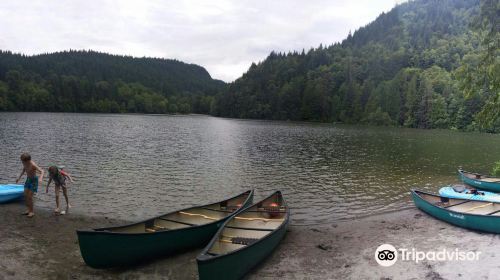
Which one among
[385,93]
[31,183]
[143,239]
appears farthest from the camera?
[385,93]

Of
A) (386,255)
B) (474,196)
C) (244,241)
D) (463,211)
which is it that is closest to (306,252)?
(386,255)

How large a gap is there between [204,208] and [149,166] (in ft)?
63.4

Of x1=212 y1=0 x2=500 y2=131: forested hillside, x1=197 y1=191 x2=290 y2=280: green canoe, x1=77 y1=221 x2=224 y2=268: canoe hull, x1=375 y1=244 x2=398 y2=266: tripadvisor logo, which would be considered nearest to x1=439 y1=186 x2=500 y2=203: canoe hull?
x1=375 y1=244 x2=398 y2=266: tripadvisor logo

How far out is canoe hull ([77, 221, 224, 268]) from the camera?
36.0 feet

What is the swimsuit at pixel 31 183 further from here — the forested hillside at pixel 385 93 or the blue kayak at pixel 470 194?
the forested hillside at pixel 385 93

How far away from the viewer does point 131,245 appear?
1155 centimetres

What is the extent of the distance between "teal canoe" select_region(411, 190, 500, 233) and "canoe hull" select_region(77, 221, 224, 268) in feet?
38.0

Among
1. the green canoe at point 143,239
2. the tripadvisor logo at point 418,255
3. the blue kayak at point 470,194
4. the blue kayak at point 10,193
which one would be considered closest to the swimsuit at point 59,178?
the blue kayak at point 10,193

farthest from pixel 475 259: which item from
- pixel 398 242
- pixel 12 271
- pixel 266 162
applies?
pixel 266 162

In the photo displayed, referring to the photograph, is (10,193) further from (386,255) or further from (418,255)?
(418,255)

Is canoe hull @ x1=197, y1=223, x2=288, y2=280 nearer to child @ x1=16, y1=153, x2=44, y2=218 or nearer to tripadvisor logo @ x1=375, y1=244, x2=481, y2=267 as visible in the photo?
tripadvisor logo @ x1=375, y1=244, x2=481, y2=267

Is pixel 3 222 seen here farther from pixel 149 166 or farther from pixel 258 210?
pixel 149 166

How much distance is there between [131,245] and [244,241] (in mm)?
3827

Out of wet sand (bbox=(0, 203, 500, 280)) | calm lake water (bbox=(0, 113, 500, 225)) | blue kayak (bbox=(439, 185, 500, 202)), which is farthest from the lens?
calm lake water (bbox=(0, 113, 500, 225))
